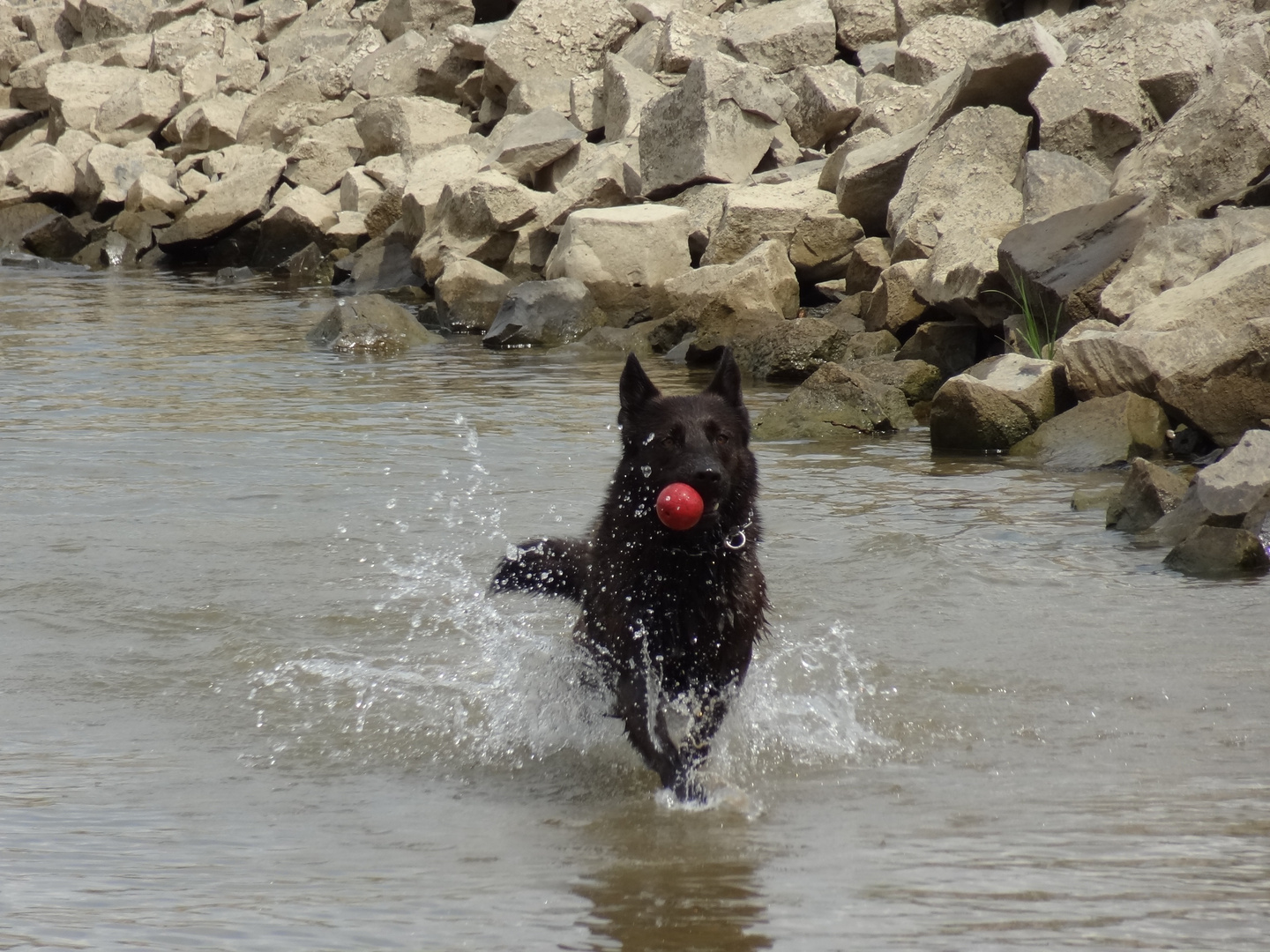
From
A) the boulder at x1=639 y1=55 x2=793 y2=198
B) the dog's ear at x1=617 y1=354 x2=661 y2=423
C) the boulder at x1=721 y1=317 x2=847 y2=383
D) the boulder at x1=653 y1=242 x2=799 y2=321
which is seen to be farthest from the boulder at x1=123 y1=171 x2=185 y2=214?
the dog's ear at x1=617 y1=354 x2=661 y2=423

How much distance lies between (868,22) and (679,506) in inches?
613

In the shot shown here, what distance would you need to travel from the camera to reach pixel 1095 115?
39.8 feet

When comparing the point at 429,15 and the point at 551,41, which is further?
the point at 429,15

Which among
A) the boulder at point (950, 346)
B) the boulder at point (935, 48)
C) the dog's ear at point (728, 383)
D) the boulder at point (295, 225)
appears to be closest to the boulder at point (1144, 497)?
the dog's ear at point (728, 383)

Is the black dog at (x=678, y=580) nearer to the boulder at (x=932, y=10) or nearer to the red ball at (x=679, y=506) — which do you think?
the red ball at (x=679, y=506)

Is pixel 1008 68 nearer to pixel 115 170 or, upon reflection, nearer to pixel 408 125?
pixel 408 125

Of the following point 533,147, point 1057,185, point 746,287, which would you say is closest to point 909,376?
point 1057,185

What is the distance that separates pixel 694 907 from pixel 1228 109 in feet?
31.0

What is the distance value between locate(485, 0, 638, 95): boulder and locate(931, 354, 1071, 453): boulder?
12.1 m

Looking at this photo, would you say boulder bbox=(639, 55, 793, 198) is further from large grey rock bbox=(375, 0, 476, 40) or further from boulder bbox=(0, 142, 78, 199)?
boulder bbox=(0, 142, 78, 199)

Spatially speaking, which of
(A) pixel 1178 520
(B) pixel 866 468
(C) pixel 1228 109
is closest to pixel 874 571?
(A) pixel 1178 520

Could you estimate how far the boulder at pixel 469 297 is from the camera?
1502 cm

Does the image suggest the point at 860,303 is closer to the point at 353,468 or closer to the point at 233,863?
the point at 353,468

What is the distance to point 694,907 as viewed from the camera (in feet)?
10.8
